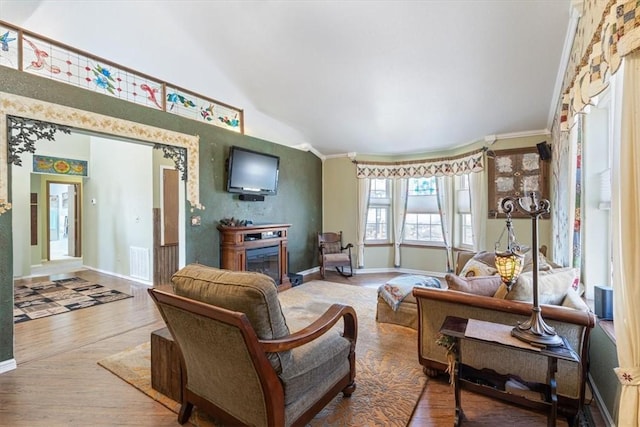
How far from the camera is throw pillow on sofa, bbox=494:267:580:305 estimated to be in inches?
78.5

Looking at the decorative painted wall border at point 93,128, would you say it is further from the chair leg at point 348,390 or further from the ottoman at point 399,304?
the chair leg at point 348,390

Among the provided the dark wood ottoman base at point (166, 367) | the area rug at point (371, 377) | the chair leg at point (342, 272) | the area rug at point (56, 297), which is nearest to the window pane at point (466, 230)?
the chair leg at point (342, 272)

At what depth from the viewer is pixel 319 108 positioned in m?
4.84

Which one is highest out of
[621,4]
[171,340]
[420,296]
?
[621,4]

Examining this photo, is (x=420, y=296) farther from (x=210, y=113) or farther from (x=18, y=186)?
(x=18, y=186)

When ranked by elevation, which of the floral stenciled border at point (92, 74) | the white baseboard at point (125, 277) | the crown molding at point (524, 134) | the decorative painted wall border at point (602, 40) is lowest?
the white baseboard at point (125, 277)

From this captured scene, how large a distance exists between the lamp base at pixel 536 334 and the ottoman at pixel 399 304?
5.27 ft

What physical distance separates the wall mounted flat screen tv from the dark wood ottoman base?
2.70 meters

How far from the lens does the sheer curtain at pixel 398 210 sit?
6.16 meters

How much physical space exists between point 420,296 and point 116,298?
441 centimetres

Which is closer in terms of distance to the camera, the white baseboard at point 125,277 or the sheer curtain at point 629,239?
the sheer curtain at point 629,239

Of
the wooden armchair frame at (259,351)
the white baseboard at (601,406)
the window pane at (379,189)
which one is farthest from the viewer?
the window pane at (379,189)

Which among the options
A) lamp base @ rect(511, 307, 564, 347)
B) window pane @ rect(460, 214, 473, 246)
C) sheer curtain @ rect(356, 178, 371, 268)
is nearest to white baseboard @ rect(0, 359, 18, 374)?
lamp base @ rect(511, 307, 564, 347)

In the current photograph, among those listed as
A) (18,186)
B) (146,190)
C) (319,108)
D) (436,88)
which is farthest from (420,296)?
(18,186)
